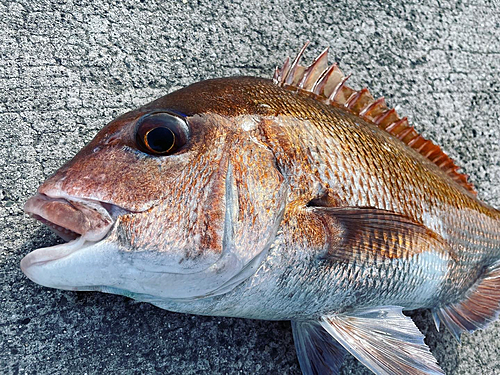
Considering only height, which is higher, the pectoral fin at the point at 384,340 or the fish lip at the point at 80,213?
the fish lip at the point at 80,213

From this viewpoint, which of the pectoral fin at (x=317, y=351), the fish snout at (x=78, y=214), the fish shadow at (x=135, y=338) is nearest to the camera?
the fish snout at (x=78, y=214)

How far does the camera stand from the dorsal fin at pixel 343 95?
1368 mm

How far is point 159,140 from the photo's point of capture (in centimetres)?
102

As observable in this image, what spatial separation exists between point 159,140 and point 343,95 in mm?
700

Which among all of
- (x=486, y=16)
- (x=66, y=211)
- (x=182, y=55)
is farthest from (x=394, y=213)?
(x=486, y=16)

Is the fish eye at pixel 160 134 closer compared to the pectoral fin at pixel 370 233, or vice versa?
the fish eye at pixel 160 134

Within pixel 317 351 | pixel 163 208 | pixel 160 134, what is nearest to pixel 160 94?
pixel 160 134

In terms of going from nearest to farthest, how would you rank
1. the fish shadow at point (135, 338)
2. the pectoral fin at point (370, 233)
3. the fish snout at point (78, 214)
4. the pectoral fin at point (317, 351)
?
1. the fish snout at point (78, 214)
2. the pectoral fin at point (370, 233)
3. the fish shadow at point (135, 338)
4. the pectoral fin at point (317, 351)

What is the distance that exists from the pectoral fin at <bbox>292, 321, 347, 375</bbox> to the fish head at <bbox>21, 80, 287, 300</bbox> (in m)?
0.49

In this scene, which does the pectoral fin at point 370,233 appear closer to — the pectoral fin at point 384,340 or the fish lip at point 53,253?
the pectoral fin at point 384,340

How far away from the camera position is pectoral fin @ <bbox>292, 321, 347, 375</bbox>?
4.62ft

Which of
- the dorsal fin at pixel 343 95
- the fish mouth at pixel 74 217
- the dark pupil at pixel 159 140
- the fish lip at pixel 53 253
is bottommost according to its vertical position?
the fish lip at pixel 53 253

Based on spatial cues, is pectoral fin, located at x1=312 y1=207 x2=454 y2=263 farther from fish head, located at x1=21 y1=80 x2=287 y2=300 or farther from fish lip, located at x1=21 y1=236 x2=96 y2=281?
fish lip, located at x1=21 y1=236 x2=96 y2=281

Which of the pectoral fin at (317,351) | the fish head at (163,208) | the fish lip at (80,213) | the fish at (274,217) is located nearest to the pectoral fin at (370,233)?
the fish at (274,217)
